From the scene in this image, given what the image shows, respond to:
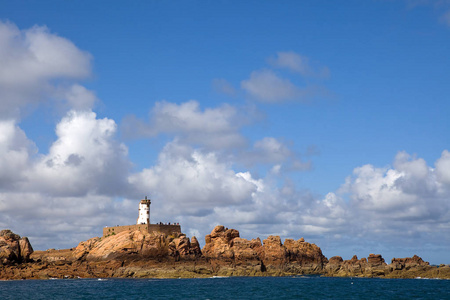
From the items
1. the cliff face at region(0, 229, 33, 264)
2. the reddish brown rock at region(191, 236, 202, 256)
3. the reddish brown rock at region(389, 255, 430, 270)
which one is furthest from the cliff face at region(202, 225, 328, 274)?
the cliff face at region(0, 229, 33, 264)

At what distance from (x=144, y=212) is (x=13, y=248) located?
33193 millimetres

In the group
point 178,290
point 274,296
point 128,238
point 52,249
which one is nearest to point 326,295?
point 274,296

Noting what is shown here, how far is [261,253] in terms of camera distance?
130 meters

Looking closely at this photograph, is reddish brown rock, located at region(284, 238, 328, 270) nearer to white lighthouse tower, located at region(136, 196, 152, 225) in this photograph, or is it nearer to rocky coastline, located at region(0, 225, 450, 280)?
rocky coastline, located at region(0, 225, 450, 280)

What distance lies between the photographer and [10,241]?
101375 mm

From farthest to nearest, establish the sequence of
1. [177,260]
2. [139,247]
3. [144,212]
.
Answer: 1. [144,212]
2. [177,260]
3. [139,247]

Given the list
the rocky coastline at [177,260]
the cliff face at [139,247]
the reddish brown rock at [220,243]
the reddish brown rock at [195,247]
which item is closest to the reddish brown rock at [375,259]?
the rocky coastline at [177,260]

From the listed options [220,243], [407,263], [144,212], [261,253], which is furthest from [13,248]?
[407,263]

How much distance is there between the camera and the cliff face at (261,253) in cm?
12031

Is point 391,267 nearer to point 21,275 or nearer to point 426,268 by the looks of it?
point 426,268

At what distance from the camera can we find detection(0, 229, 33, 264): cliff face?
98438mm

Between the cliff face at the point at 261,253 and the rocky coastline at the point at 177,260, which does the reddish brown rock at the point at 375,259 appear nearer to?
the rocky coastline at the point at 177,260

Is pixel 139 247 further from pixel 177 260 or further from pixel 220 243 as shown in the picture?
pixel 220 243

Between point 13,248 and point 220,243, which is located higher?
point 220,243
